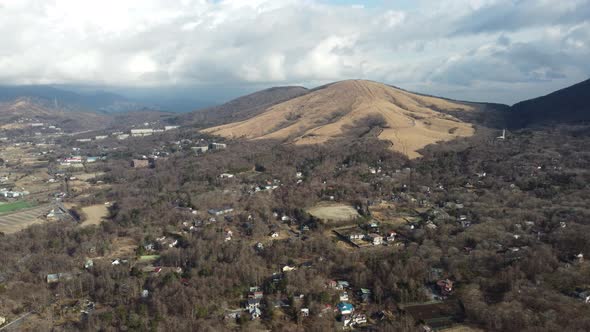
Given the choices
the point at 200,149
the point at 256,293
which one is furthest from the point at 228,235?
the point at 200,149

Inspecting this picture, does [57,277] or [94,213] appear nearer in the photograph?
[57,277]

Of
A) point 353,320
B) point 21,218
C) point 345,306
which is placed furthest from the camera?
point 21,218

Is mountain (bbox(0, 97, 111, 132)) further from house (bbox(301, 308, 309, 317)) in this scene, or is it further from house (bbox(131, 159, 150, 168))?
house (bbox(301, 308, 309, 317))

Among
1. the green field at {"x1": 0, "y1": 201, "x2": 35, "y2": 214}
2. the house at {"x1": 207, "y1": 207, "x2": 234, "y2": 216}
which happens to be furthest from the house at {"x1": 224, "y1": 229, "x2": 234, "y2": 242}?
the green field at {"x1": 0, "y1": 201, "x2": 35, "y2": 214}

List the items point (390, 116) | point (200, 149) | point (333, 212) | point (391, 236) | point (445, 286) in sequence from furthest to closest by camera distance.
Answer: point (390, 116) → point (200, 149) → point (333, 212) → point (391, 236) → point (445, 286)

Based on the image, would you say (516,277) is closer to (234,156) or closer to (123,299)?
(123,299)

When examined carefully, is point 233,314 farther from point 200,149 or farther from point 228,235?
point 200,149

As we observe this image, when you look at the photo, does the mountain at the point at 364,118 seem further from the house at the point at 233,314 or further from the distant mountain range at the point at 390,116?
the house at the point at 233,314
